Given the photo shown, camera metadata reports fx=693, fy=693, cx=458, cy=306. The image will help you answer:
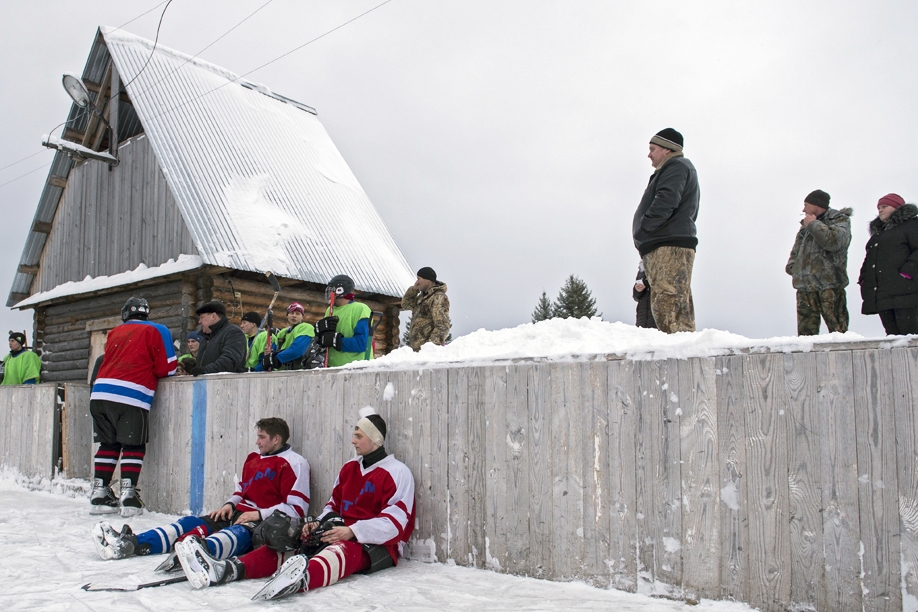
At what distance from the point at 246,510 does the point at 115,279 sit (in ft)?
Result: 28.7

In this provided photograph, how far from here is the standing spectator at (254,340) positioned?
7.33 m

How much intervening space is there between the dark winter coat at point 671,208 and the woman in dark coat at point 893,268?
1330 mm

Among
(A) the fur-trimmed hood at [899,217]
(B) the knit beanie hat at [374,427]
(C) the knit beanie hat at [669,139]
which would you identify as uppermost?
(C) the knit beanie hat at [669,139]

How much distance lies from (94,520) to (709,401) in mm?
5072

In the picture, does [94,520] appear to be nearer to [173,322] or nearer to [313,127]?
[173,322]

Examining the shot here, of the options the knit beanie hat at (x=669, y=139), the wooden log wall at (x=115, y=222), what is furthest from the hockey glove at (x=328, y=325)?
the wooden log wall at (x=115, y=222)

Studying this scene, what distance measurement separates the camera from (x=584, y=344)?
3.95 m

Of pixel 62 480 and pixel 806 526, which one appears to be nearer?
pixel 806 526

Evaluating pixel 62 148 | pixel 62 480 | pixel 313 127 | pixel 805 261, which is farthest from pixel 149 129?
pixel 805 261

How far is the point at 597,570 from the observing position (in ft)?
11.7

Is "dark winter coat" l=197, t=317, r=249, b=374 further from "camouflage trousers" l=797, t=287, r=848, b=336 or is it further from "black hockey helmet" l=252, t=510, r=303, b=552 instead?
"camouflage trousers" l=797, t=287, r=848, b=336

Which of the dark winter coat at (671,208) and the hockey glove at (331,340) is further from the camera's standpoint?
the hockey glove at (331,340)

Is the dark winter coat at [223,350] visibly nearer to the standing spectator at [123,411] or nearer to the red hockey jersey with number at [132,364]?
the red hockey jersey with number at [132,364]

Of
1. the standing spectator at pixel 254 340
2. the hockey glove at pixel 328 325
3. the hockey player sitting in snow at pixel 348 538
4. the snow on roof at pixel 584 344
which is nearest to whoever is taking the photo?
the snow on roof at pixel 584 344
